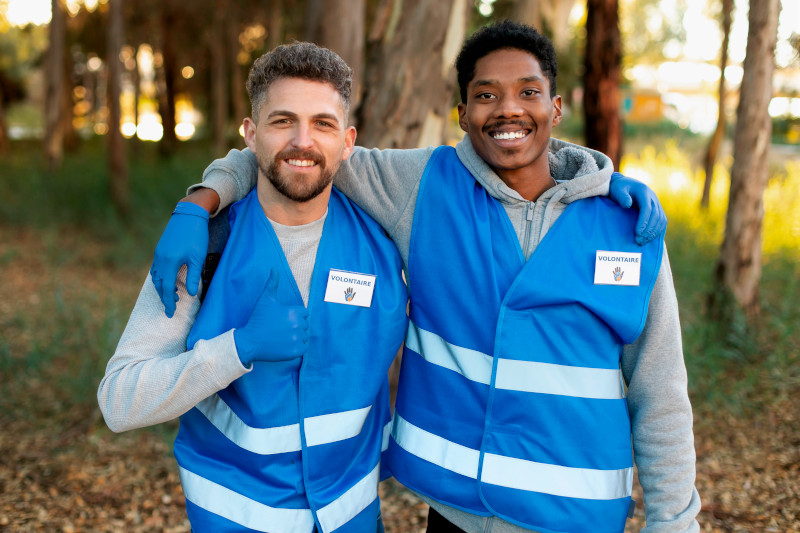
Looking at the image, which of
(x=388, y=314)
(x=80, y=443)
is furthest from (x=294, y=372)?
(x=80, y=443)

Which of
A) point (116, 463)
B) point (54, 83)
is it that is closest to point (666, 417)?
point (116, 463)

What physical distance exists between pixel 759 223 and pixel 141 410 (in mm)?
5264

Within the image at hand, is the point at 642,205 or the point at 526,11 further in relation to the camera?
the point at 526,11

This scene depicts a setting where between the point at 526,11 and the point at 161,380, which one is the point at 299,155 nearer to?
the point at 161,380

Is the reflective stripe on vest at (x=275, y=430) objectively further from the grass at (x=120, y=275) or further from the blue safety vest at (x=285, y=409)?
the grass at (x=120, y=275)

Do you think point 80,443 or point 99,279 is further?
point 99,279

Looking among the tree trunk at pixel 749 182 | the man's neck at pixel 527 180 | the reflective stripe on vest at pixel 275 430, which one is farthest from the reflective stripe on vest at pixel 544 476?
the tree trunk at pixel 749 182

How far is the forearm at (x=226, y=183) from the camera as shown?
204 cm

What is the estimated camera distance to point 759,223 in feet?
17.7

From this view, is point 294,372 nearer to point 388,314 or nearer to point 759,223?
point 388,314

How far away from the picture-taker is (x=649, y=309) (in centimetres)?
188

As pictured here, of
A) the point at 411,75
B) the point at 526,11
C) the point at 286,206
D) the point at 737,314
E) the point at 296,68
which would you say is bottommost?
the point at 737,314

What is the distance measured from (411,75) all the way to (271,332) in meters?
2.36

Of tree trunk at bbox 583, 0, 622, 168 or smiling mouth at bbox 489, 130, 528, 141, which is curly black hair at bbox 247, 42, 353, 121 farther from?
tree trunk at bbox 583, 0, 622, 168
